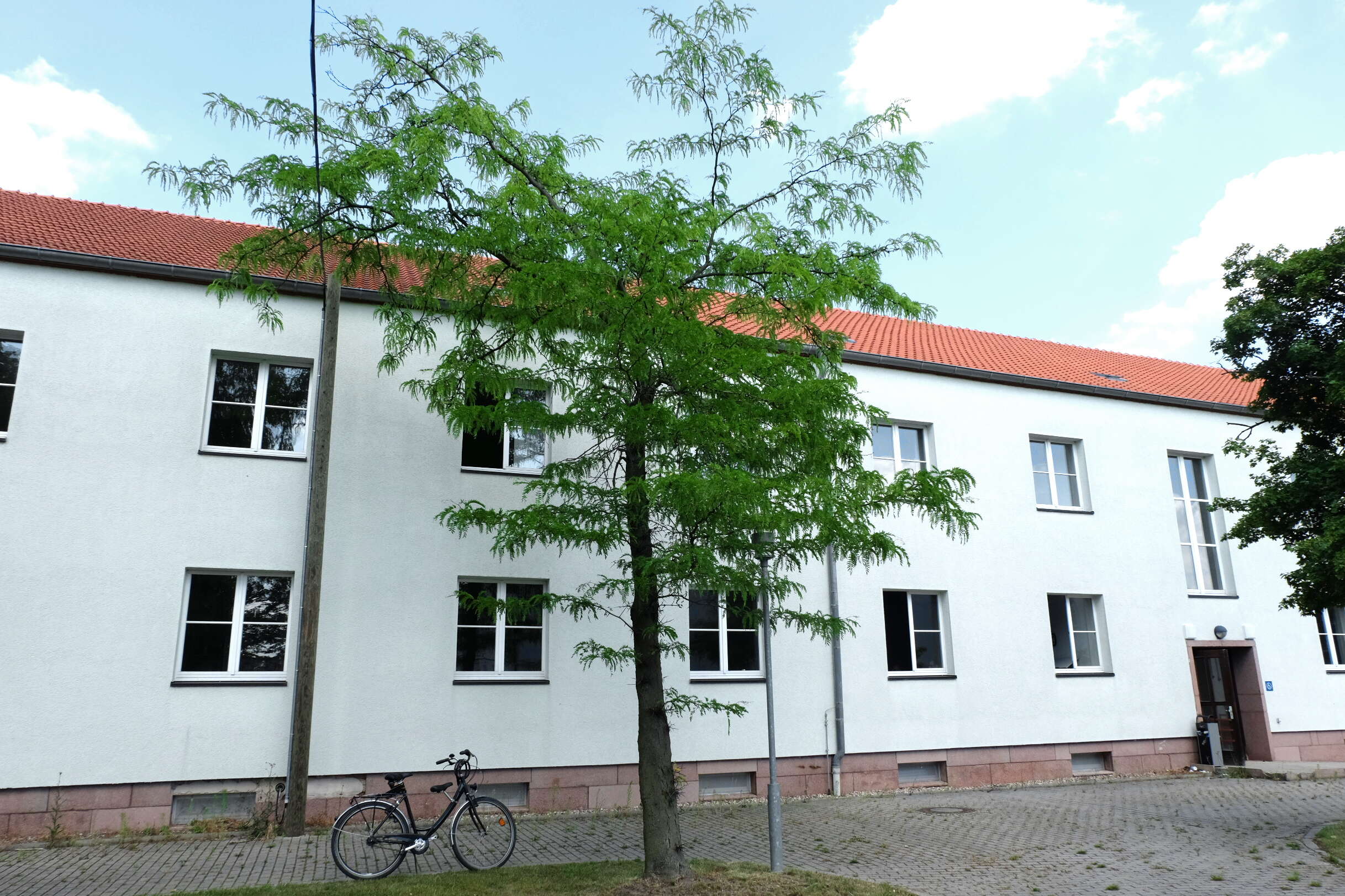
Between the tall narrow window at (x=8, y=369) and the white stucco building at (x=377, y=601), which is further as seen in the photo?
the tall narrow window at (x=8, y=369)

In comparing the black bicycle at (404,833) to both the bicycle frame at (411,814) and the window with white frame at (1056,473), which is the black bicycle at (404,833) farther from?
the window with white frame at (1056,473)

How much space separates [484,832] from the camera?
9227 millimetres

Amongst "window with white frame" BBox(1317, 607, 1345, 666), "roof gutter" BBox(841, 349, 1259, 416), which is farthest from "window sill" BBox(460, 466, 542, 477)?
"window with white frame" BBox(1317, 607, 1345, 666)

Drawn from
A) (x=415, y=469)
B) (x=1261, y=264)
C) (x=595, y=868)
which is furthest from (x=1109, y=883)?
(x=415, y=469)

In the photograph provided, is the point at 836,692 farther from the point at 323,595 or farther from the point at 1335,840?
the point at 323,595

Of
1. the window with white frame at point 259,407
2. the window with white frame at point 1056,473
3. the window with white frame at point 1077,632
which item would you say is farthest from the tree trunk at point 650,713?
the window with white frame at point 1056,473

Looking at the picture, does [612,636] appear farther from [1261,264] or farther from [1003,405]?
[1261,264]

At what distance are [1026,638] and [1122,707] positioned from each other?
2.24m

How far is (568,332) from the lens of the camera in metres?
8.96

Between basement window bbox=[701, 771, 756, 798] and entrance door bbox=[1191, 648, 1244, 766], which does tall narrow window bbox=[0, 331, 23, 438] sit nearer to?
basement window bbox=[701, 771, 756, 798]

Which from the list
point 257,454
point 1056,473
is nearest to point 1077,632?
point 1056,473

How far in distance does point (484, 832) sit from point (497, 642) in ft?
10.5

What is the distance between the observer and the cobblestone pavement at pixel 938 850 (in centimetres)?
836

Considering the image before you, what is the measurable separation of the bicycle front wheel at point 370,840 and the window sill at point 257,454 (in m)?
4.68
